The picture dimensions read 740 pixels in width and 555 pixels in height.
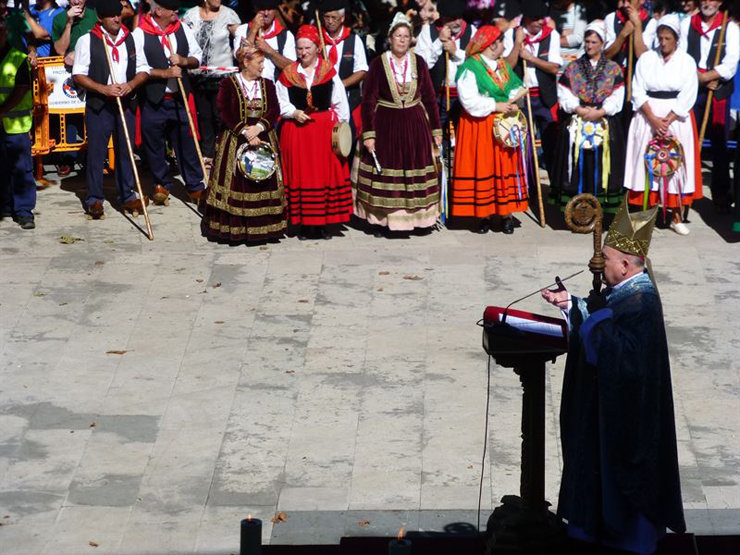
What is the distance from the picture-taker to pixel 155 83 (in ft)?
41.5

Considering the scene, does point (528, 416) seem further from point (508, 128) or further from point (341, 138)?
point (508, 128)

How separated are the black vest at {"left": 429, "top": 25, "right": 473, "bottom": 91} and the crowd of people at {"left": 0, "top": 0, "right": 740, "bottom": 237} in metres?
0.02

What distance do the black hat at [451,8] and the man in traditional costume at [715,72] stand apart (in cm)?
195

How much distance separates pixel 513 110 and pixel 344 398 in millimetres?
3910

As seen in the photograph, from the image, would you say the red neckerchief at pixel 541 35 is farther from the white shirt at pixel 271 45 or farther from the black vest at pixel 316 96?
the black vest at pixel 316 96

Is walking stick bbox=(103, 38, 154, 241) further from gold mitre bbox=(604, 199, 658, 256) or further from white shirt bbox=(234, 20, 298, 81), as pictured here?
gold mitre bbox=(604, 199, 658, 256)

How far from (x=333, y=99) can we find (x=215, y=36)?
6.70 ft

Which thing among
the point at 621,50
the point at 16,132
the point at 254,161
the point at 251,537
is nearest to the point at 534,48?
the point at 621,50

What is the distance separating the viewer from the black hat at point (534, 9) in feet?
42.8

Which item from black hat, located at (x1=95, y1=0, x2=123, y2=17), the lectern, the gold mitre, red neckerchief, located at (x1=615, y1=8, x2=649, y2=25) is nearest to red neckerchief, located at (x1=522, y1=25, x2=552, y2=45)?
red neckerchief, located at (x1=615, y1=8, x2=649, y2=25)

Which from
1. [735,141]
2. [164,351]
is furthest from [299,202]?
[735,141]

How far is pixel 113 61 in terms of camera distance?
12.3 m

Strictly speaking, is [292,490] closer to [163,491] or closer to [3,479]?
[163,491]

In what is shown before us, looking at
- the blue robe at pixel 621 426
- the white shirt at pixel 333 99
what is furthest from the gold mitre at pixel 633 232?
the white shirt at pixel 333 99
